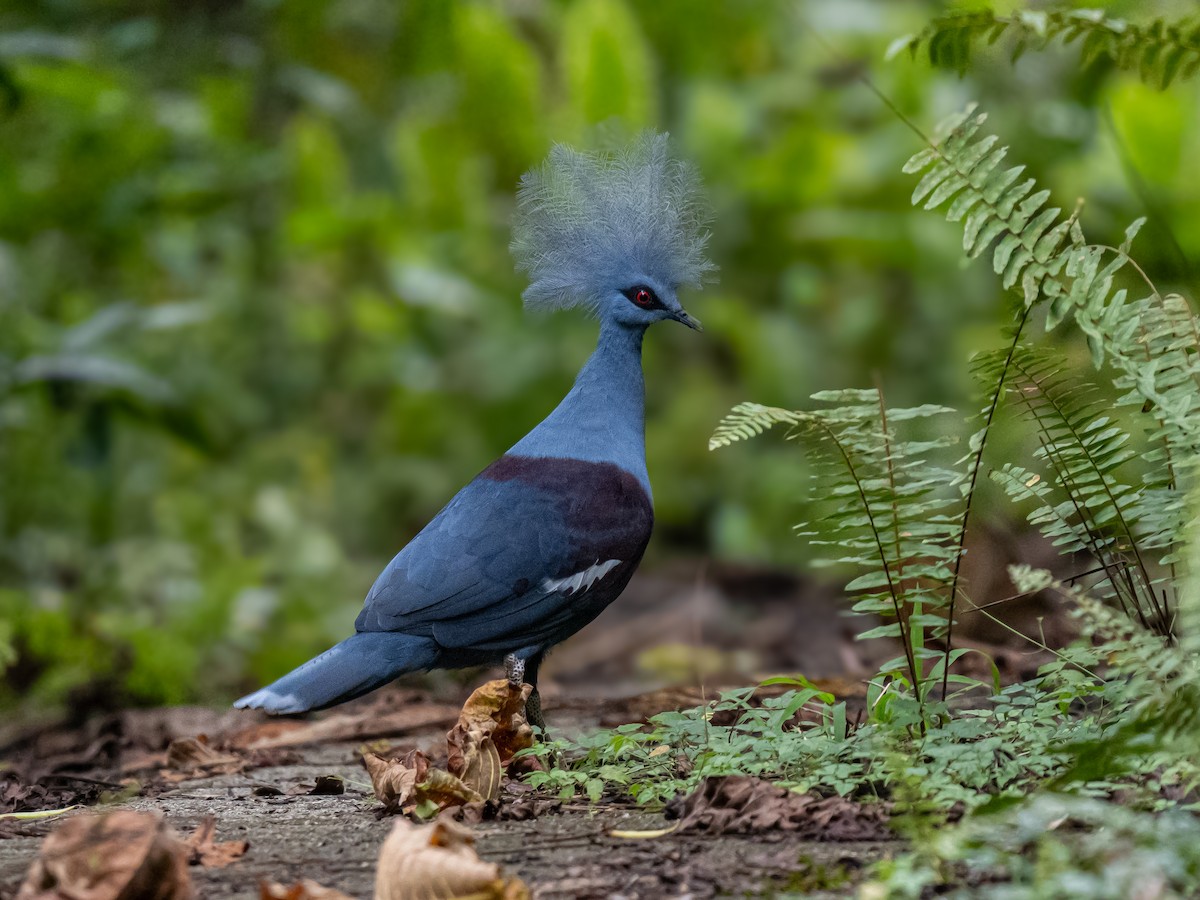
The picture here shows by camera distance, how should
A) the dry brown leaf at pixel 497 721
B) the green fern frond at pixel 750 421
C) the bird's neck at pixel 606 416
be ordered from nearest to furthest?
the green fern frond at pixel 750 421, the dry brown leaf at pixel 497 721, the bird's neck at pixel 606 416

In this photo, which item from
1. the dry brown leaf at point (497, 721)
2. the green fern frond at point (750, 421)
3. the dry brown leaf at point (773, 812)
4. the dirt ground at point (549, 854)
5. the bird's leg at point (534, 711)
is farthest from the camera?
the bird's leg at point (534, 711)

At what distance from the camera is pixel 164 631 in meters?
5.48

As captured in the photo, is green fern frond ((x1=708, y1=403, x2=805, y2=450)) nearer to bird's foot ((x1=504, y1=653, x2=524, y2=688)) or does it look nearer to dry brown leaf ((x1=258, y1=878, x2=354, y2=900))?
dry brown leaf ((x1=258, y1=878, x2=354, y2=900))

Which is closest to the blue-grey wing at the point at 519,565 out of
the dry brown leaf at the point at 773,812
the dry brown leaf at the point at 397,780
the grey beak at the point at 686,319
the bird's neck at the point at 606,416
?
the bird's neck at the point at 606,416

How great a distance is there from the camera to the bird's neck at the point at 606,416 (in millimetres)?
3873

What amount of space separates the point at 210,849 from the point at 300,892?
0.50 metres

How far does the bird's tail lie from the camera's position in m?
3.43

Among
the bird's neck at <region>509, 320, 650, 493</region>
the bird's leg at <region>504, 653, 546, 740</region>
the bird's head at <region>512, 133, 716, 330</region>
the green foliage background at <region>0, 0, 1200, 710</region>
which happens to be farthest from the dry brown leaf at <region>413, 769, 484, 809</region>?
the green foliage background at <region>0, 0, 1200, 710</region>

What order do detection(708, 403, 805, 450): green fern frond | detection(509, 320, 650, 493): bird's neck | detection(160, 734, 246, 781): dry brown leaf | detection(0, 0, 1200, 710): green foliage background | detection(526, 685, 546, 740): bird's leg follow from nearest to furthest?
detection(708, 403, 805, 450): green fern frond
detection(526, 685, 546, 740): bird's leg
detection(160, 734, 246, 781): dry brown leaf
detection(509, 320, 650, 493): bird's neck
detection(0, 0, 1200, 710): green foliage background

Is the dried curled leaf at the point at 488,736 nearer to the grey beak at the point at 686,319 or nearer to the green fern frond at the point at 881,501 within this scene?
the green fern frond at the point at 881,501

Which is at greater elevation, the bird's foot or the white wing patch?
the white wing patch

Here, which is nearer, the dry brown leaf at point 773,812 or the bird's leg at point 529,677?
the dry brown leaf at point 773,812

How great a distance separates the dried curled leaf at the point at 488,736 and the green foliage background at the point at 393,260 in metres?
2.74

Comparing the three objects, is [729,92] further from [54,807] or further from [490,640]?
[54,807]
